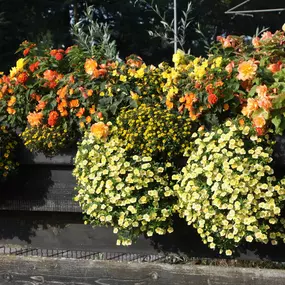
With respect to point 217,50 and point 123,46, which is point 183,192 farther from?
point 123,46

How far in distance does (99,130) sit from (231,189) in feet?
2.00

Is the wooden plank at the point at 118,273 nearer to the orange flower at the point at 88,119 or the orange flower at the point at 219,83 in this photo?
the orange flower at the point at 88,119

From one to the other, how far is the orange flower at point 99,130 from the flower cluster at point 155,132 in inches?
2.3

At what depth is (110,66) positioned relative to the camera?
230cm

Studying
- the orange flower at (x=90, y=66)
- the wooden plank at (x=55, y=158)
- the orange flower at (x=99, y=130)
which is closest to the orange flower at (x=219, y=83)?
the orange flower at (x=99, y=130)

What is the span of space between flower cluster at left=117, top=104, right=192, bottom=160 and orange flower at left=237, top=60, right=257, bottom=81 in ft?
0.94

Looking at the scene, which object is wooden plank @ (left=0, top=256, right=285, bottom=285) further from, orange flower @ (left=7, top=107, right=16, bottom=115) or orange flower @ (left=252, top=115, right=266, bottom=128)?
orange flower @ (left=7, top=107, right=16, bottom=115)

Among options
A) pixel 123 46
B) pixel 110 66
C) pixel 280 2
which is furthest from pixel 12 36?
pixel 110 66

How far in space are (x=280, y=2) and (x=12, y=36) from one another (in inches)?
384

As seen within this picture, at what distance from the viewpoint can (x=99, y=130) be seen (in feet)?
6.54

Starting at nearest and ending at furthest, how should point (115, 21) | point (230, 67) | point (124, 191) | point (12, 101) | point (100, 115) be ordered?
point (124, 191) < point (230, 67) < point (100, 115) < point (12, 101) < point (115, 21)

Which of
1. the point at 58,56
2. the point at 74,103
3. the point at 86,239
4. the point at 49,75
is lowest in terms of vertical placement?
the point at 86,239

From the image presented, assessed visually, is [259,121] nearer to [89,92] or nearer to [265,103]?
[265,103]

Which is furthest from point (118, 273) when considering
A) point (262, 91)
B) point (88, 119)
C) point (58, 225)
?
point (262, 91)
